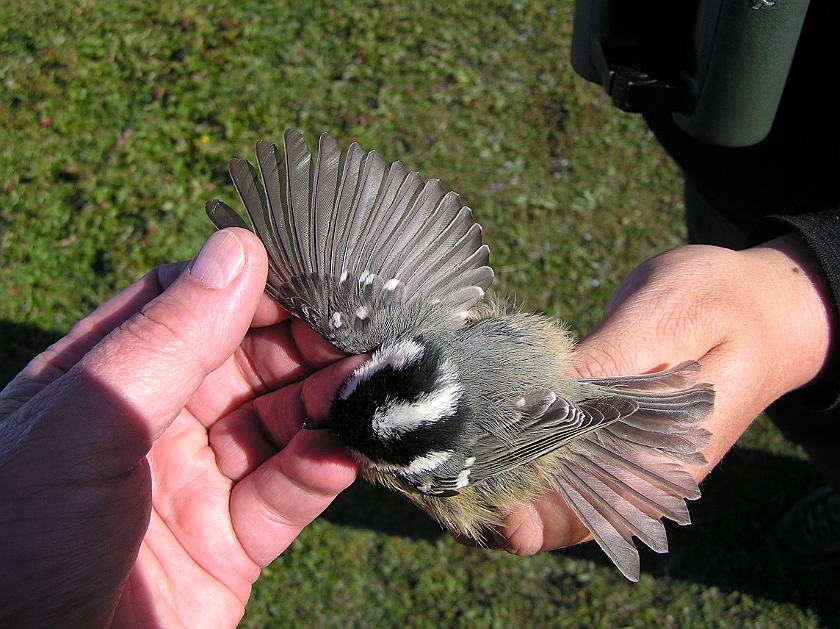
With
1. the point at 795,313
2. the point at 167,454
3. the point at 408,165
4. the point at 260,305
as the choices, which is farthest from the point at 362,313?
the point at 408,165

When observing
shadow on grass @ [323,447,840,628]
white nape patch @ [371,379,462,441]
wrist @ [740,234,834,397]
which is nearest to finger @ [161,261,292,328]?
white nape patch @ [371,379,462,441]

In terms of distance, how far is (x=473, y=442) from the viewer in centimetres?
209

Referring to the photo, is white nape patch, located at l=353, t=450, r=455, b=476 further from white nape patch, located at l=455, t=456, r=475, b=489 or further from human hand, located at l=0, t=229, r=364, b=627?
human hand, located at l=0, t=229, r=364, b=627

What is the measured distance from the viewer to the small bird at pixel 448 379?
2047 mm

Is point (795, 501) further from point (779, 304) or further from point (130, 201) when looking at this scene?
point (130, 201)

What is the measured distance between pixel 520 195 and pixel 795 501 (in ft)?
8.36

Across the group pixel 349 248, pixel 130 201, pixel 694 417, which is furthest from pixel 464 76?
pixel 694 417

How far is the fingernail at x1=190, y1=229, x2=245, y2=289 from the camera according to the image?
2164 millimetres

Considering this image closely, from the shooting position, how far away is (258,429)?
9.16ft

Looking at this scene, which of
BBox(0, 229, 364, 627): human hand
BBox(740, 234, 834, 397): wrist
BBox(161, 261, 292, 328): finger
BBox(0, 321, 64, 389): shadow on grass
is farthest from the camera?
BBox(0, 321, 64, 389): shadow on grass

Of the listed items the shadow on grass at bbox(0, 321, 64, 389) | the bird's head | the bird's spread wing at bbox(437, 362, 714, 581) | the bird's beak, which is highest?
the bird's head

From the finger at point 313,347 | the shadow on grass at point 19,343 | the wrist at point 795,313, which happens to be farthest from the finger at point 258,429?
the shadow on grass at point 19,343

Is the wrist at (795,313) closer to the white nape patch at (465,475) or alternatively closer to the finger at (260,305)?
the white nape patch at (465,475)

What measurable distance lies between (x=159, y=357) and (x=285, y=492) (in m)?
0.77
